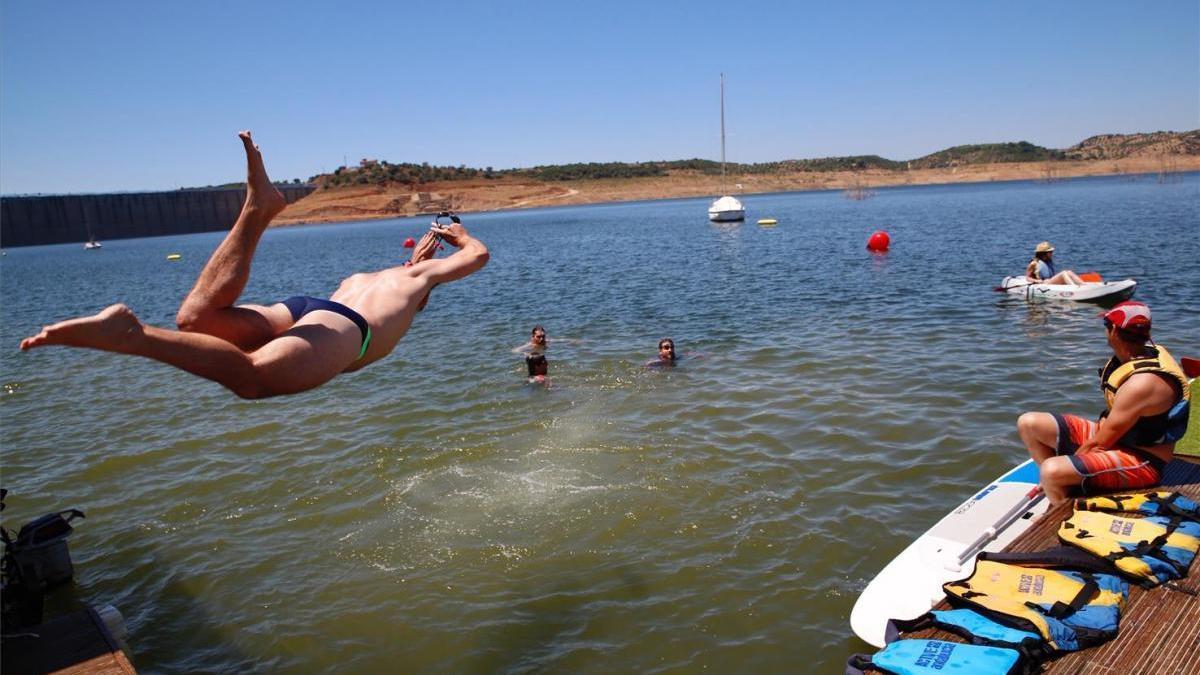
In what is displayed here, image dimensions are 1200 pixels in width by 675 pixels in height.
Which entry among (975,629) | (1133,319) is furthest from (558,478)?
(1133,319)

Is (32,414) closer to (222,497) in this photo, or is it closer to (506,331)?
(222,497)

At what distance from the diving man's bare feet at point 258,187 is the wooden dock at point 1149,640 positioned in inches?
203

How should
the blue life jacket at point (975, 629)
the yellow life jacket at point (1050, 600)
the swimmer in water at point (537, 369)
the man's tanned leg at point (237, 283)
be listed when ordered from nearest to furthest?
the man's tanned leg at point (237, 283)
the blue life jacket at point (975, 629)
the yellow life jacket at point (1050, 600)
the swimmer in water at point (537, 369)

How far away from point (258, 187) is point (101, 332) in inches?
57.7

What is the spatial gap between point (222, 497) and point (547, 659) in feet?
21.9

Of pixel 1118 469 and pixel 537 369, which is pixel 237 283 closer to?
pixel 1118 469

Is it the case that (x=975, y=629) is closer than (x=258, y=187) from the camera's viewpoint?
No

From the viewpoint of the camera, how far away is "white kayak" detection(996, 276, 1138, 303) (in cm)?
2014

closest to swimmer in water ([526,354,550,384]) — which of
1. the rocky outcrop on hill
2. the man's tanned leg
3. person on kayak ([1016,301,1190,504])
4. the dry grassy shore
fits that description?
person on kayak ([1016,301,1190,504])

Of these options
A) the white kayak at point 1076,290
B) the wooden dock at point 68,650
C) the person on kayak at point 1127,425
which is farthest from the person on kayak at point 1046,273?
the wooden dock at point 68,650

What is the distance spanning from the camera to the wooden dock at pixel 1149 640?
14.5 ft

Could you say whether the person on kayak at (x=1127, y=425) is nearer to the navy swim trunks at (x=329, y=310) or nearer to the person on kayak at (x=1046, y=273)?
the navy swim trunks at (x=329, y=310)

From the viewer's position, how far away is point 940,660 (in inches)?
180

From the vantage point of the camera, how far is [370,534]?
920 cm
